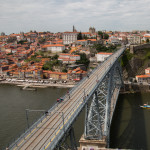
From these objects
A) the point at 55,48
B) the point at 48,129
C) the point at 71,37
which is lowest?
the point at 48,129

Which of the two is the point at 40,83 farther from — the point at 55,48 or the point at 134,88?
the point at 55,48

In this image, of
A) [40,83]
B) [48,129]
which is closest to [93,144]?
[48,129]

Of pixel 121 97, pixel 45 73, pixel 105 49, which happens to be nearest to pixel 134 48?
pixel 105 49

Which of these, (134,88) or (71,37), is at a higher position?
(71,37)

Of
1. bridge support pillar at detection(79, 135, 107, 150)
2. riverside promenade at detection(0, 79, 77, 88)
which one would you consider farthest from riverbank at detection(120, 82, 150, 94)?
bridge support pillar at detection(79, 135, 107, 150)

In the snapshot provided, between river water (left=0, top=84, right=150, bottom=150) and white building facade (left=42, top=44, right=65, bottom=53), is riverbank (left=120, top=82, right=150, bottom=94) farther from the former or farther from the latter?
white building facade (left=42, top=44, right=65, bottom=53)

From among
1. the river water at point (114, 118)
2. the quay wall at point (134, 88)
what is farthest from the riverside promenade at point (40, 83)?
the quay wall at point (134, 88)

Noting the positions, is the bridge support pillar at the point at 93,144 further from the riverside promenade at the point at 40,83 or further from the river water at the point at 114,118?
the riverside promenade at the point at 40,83

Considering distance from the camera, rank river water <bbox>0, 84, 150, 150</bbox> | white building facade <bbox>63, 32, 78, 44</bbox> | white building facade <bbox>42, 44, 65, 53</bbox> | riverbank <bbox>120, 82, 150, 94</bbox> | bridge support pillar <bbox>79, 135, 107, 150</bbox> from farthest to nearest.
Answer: white building facade <bbox>63, 32, 78, 44</bbox> → white building facade <bbox>42, 44, 65, 53</bbox> → riverbank <bbox>120, 82, 150, 94</bbox> → river water <bbox>0, 84, 150, 150</bbox> → bridge support pillar <bbox>79, 135, 107, 150</bbox>

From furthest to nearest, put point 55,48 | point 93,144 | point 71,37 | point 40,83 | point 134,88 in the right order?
point 71,37 < point 55,48 < point 40,83 < point 134,88 < point 93,144
